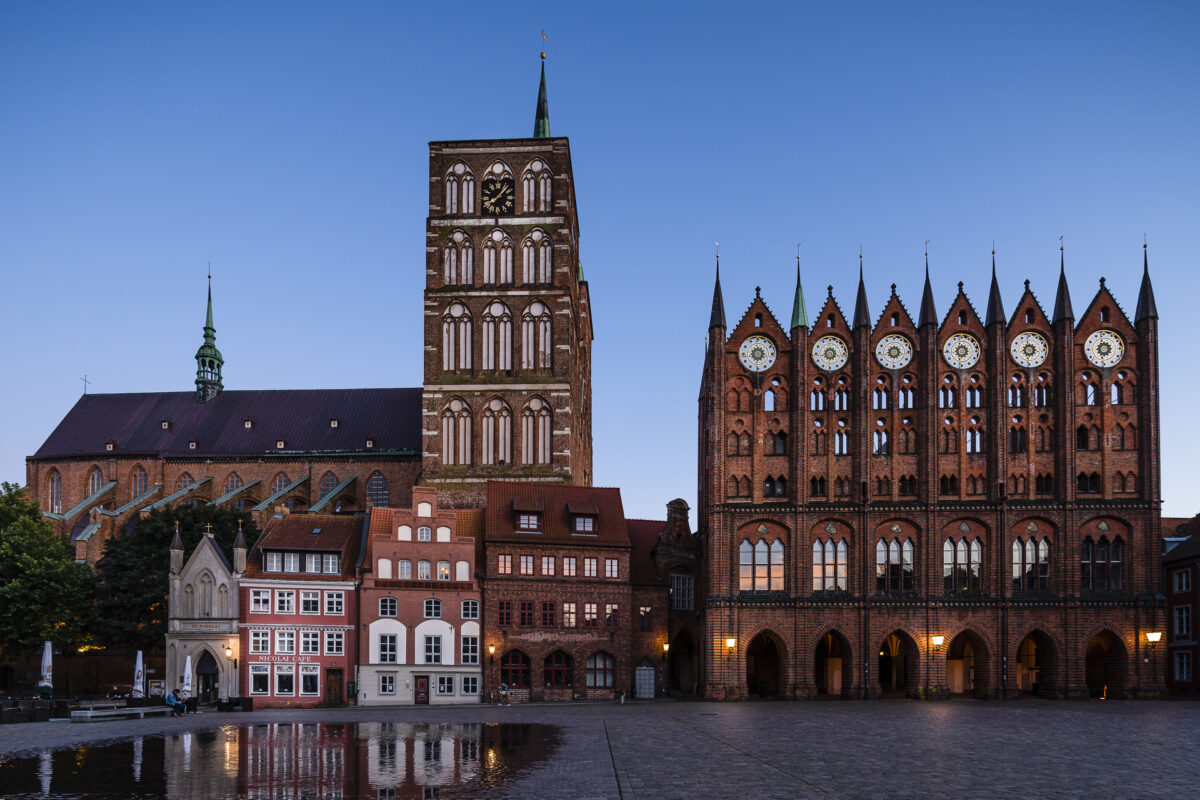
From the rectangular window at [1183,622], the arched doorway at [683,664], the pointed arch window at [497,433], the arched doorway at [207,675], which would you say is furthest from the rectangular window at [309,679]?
the rectangular window at [1183,622]

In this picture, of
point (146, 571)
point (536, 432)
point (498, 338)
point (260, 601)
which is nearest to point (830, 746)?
point (260, 601)

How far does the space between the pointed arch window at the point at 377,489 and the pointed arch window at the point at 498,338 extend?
14.2m

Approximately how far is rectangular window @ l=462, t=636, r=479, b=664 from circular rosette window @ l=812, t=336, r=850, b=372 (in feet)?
84.9

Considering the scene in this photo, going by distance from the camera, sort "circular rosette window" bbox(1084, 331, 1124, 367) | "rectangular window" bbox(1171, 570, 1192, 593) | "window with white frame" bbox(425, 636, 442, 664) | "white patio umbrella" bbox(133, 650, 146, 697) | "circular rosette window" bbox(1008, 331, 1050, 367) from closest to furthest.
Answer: "white patio umbrella" bbox(133, 650, 146, 697), "window with white frame" bbox(425, 636, 442, 664), "rectangular window" bbox(1171, 570, 1192, 593), "circular rosette window" bbox(1084, 331, 1124, 367), "circular rosette window" bbox(1008, 331, 1050, 367)

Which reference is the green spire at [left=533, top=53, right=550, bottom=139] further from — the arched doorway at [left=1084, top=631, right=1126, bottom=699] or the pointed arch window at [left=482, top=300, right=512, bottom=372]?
the arched doorway at [left=1084, top=631, right=1126, bottom=699]

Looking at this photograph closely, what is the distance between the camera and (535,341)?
253ft

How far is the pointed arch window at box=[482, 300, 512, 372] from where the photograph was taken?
7700 cm

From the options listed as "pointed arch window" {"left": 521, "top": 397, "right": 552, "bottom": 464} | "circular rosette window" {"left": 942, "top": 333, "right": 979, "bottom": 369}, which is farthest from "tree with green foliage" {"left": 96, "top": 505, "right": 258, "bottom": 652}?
"circular rosette window" {"left": 942, "top": 333, "right": 979, "bottom": 369}

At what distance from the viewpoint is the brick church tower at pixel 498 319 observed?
2982 inches

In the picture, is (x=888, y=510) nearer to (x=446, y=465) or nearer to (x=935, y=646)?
(x=935, y=646)

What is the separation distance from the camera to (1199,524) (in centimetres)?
6481

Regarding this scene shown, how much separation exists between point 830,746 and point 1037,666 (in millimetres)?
37699

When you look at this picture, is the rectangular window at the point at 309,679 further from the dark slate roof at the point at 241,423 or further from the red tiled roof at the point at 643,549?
the dark slate roof at the point at 241,423

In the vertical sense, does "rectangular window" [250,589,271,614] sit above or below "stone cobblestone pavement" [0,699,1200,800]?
above
